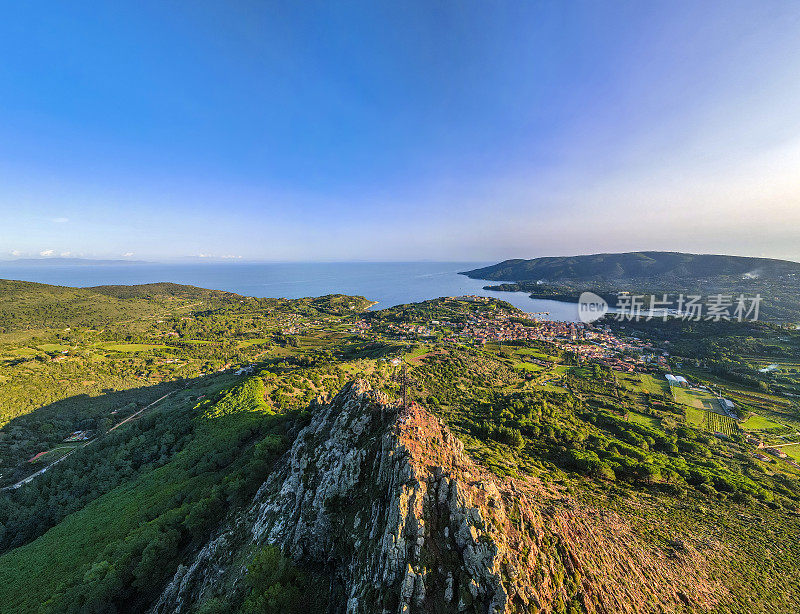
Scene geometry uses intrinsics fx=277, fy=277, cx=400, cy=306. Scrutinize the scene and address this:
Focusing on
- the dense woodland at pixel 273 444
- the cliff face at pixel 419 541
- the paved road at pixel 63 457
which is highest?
the cliff face at pixel 419 541

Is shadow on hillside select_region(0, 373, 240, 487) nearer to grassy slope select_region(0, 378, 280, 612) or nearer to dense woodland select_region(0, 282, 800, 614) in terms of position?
dense woodland select_region(0, 282, 800, 614)

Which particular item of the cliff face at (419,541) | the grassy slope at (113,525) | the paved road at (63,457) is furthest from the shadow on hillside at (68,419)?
the cliff face at (419,541)

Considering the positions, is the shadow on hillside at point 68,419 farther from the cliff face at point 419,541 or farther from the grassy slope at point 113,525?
the cliff face at point 419,541

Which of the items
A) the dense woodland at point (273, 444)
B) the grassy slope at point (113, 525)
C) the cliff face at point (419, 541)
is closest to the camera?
the cliff face at point (419, 541)

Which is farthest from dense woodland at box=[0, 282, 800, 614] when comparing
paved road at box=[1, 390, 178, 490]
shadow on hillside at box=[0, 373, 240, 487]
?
paved road at box=[1, 390, 178, 490]

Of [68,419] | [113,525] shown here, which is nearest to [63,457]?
[68,419]

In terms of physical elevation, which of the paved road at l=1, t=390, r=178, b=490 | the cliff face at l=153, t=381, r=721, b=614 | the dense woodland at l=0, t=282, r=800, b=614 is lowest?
the paved road at l=1, t=390, r=178, b=490

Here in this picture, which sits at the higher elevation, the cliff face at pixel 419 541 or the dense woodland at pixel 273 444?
the cliff face at pixel 419 541
